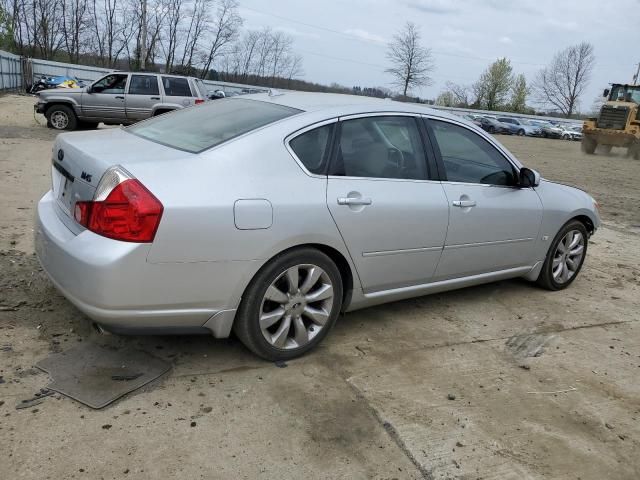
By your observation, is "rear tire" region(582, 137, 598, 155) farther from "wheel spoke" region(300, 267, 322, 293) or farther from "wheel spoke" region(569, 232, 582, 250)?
"wheel spoke" region(300, 267, 322, 293)

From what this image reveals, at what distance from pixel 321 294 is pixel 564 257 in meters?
2.89

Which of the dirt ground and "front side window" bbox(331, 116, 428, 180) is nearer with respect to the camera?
the dirt ground

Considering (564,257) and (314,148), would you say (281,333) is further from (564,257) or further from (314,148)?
(564,257)

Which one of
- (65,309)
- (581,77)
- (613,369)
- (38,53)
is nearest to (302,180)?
(65,309)

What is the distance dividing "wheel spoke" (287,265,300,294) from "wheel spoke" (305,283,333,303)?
0.40 ft

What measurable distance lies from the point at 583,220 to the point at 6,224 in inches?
219

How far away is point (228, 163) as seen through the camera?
118 inches

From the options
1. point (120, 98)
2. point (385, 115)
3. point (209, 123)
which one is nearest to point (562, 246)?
point (385, 115)

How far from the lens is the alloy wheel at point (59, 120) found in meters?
14.9

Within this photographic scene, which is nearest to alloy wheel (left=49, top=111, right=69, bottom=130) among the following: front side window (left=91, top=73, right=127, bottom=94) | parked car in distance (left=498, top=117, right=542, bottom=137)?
front side window (left=91, top=73, right=127, bottom=94)

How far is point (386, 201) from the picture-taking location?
3.55m

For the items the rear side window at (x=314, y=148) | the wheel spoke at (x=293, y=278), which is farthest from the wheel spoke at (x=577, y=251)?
the wheel spoke at (x=293, y=278)

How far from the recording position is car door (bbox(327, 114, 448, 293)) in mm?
3416

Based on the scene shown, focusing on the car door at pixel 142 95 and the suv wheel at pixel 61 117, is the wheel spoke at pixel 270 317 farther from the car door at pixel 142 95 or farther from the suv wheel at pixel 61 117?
the suv wheel at pixel 61 117
